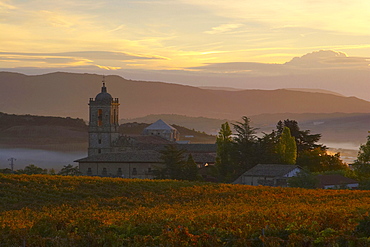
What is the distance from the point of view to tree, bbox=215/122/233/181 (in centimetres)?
8981

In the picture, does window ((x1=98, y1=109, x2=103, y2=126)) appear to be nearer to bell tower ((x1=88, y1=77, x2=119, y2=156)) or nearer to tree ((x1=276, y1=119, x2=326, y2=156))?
bell tower ((x1=88, y1=77, x2=119, y2=156))

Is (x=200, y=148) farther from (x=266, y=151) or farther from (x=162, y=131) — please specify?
(x=162, y=131)

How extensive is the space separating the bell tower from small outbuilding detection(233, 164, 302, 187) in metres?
46.7

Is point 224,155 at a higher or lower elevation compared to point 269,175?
higher

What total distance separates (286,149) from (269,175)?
13788mm

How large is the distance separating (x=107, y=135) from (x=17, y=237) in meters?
104

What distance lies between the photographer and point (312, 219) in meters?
24.6

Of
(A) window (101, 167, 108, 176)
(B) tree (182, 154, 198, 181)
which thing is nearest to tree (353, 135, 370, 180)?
(B) tree (182, 154, 198, 181)

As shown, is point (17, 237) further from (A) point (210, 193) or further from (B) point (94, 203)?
(A) point (210, 193)

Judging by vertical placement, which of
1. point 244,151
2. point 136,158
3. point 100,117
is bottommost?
point 136,158

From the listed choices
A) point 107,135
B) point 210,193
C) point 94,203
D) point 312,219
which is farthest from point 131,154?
point 312,219

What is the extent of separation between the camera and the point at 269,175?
79312 millimetres

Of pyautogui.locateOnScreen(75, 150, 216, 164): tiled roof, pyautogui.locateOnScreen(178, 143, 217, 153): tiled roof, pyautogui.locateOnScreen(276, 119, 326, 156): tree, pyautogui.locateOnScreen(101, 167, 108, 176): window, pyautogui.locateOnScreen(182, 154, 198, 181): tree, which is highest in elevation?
pyautogui.locateOnScreen(276, 119, 326, 156): tree

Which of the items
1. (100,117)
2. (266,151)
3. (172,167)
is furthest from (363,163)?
(100,117)
